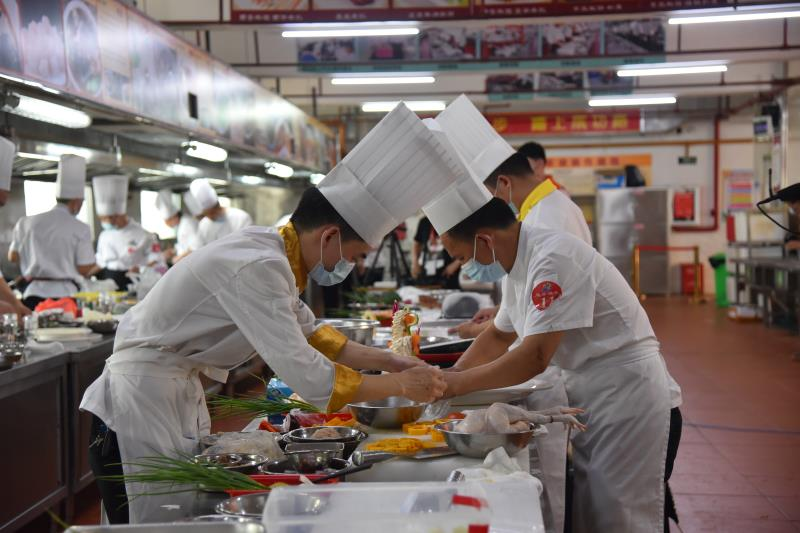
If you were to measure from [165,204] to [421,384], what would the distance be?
337 inches

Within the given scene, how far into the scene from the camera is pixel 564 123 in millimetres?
15594

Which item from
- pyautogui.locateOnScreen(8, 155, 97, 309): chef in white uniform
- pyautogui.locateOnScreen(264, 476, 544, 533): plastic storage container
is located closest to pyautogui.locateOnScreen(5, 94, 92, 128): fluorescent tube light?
pyautogui.locateOnScreen(8, 155, 97, 309): chef in white uniform

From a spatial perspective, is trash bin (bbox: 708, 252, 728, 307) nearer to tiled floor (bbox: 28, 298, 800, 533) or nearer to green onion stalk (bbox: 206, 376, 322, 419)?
tiled floor (bbox: 28, 298, 800, 533)

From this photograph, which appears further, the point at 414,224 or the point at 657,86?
the point at 414,224

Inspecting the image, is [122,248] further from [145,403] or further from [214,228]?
[145,403]

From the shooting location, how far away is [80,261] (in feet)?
22.7

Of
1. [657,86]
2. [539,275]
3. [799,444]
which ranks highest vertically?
[657,86]

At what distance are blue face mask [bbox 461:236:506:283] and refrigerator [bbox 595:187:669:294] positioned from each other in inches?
536

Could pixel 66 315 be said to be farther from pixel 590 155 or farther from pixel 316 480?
pixel 590 155

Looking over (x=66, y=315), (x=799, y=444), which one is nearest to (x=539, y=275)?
(x=66, y=315)

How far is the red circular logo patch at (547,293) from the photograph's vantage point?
2.40m

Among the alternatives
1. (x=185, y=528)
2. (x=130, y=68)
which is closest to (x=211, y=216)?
(x=130, y=68)

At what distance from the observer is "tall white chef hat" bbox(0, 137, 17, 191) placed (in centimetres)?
476

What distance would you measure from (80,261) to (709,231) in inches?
513
